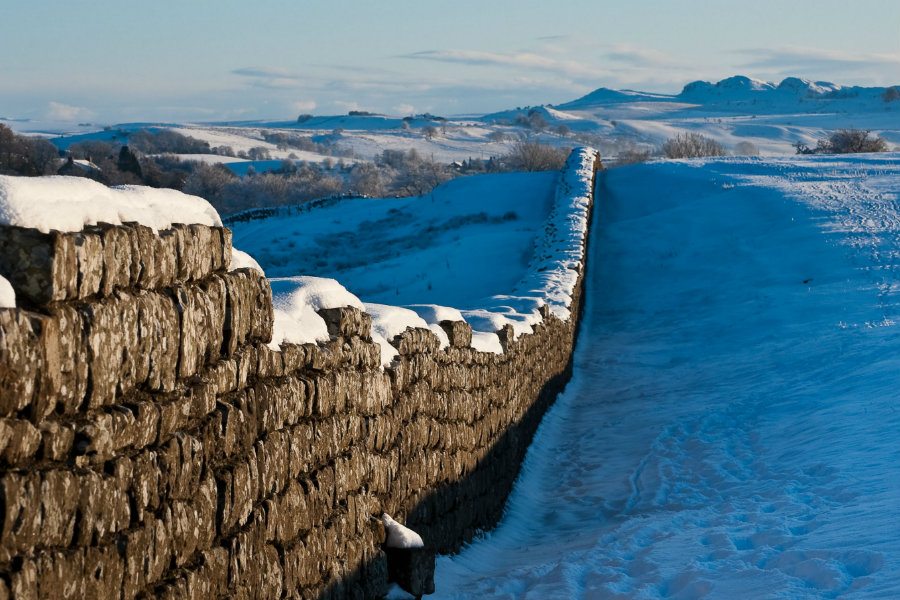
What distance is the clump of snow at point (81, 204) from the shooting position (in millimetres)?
3566

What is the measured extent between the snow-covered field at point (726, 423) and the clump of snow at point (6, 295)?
4.62m

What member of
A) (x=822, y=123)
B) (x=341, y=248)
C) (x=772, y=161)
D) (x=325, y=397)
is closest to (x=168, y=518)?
(x=325, y=397)

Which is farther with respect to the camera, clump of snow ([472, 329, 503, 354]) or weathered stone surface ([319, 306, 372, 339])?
clump of snow ([472, 329, 503, 354])

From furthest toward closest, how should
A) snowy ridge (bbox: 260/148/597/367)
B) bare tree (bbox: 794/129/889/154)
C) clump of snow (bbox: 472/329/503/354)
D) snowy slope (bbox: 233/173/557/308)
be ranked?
bare tree (bbox: 794/129/889/154), snowy slope (bbox: 233/173/557/308), clump of snow (bbox: 472/329/503/354), snowy ridge (bbox: 260/148/597/367)

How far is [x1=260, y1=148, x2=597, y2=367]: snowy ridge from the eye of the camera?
608 cm

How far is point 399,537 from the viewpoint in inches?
267

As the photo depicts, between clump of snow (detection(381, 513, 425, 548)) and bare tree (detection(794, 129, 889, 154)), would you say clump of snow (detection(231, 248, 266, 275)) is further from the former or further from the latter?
bare tree (detection(794, 129, 889, 154))

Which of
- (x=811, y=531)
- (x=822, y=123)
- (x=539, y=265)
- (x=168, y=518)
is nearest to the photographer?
(x=168, y=518)

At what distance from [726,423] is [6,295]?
1058cm

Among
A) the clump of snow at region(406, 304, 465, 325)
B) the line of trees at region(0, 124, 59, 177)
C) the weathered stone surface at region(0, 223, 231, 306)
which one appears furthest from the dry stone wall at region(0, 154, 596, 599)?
the line of trees at region(0, 124, 59, 177)

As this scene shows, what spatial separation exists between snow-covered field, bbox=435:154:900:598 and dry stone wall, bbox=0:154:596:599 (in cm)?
158

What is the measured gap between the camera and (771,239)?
24.8 m

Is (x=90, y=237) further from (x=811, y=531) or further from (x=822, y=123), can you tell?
(x=822, y=123)

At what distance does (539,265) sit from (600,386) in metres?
4.62
